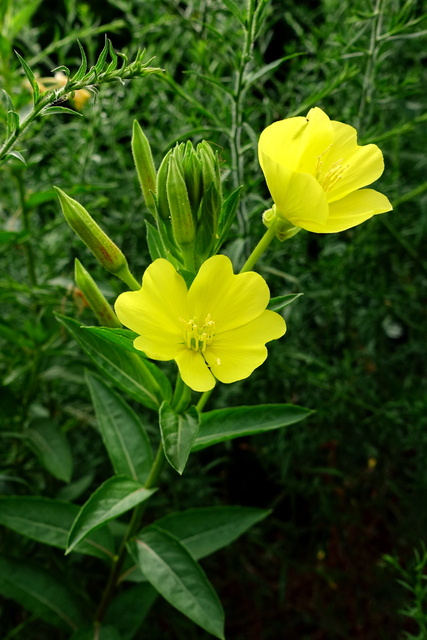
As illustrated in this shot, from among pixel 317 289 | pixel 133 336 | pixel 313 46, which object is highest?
pixel 133 336

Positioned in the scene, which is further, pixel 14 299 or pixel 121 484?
pixel 14 299

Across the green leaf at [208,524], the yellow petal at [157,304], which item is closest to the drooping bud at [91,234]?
the yellow petal at [157,304]

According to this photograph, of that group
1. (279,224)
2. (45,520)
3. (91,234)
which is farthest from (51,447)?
(279,224)

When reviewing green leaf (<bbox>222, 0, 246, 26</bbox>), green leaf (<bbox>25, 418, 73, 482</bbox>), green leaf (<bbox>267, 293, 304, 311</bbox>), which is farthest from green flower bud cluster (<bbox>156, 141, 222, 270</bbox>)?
Result: green leaf (<bbox>25, 418, 73, 482</bbox>)

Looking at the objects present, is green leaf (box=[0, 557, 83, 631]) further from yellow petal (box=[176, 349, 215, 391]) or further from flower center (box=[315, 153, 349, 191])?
flower center (box=[315, 153, 349, 191])

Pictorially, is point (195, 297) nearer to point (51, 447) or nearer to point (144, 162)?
point (144, 162)

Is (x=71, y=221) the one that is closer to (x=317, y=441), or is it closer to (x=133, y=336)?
(x=133, y=336)

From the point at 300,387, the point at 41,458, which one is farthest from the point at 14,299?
the point at 300,387
